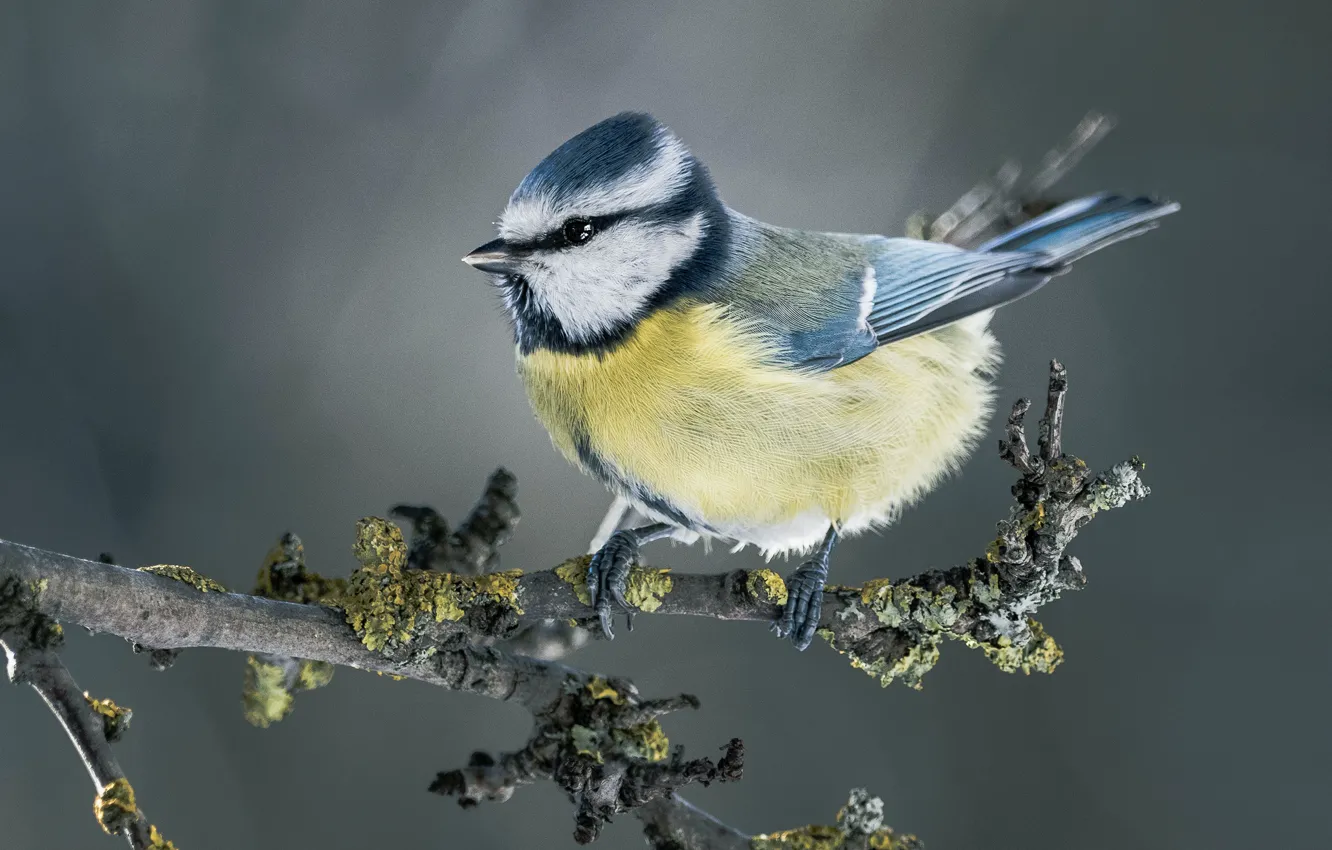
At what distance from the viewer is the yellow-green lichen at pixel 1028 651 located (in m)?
0.97

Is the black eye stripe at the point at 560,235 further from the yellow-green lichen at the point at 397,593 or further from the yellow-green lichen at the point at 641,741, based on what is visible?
the yellow-green lichen at the point at 641,741

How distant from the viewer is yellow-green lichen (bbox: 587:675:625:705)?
109 cm

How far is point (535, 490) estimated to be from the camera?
1.68 metres

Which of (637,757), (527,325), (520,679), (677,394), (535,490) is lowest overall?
(637,757)

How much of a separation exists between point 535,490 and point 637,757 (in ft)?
2.22

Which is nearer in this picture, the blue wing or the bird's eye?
the bird's eye

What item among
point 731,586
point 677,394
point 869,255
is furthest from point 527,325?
point 869,255

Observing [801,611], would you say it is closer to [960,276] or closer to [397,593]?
[397,593]

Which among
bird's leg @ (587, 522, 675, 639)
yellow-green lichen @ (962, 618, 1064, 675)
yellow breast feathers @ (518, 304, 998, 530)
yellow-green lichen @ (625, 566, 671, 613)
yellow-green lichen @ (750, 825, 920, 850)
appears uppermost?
yellow breast feathers @ (518, 304, 998, 530)

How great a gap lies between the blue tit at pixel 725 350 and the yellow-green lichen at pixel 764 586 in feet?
0.12

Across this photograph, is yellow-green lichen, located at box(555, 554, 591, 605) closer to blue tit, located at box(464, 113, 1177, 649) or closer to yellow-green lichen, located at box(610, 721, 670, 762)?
blue tit, located at box(464, 113, 1177, 649)

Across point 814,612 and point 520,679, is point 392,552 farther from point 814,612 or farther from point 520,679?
point 814,612

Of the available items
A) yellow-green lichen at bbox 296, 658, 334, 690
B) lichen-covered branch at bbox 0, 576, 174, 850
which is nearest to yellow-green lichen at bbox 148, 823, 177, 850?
lichen-covered branch at bbox 0, 576, 174, 850

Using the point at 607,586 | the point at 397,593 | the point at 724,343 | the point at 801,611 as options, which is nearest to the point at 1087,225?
the point at 724,343
